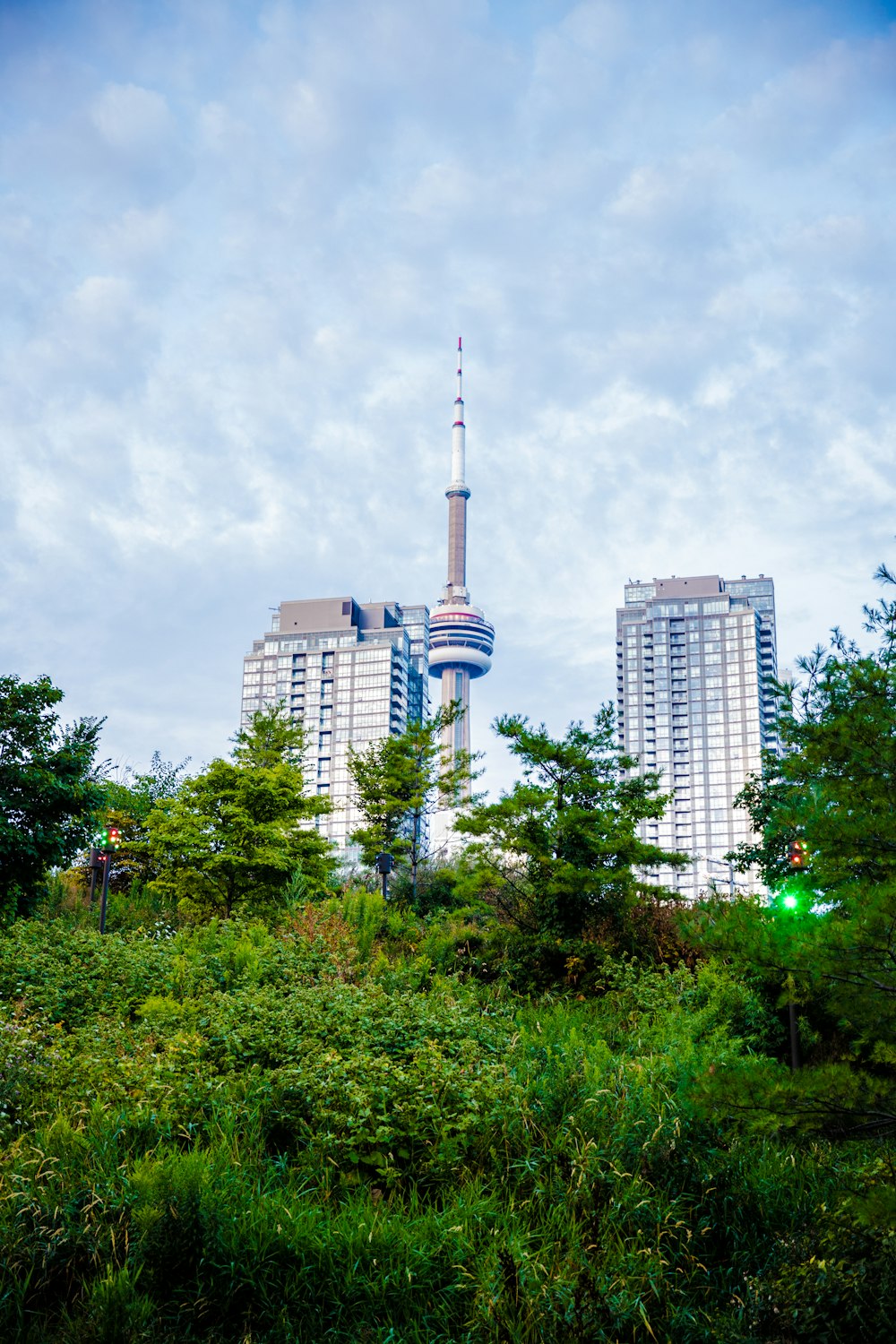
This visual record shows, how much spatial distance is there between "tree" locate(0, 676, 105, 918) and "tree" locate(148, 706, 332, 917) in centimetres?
736

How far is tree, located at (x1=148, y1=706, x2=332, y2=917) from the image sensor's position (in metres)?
24.0

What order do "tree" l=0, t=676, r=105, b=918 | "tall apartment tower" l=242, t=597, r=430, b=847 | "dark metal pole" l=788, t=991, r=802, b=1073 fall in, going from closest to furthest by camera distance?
"dark metal pole" l=788, t=991, r=802, b=1073, "tree" l=0, t=676, r=105, b=918, "tall apartment tower" l=242, t=597, r=430, b=847

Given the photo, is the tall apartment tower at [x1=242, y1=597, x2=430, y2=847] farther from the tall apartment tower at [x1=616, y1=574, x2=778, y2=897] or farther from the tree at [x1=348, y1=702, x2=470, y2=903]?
the tree at [x1=348, y1=702, x2=470, y2=903]

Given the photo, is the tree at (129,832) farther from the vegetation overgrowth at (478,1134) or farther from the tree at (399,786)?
the vegetation overgrowth at (478,1134)

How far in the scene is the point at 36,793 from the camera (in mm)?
15727

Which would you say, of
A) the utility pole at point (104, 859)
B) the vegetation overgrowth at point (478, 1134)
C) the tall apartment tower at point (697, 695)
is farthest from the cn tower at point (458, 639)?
the vegetation overgrowth at point (478, 1134)

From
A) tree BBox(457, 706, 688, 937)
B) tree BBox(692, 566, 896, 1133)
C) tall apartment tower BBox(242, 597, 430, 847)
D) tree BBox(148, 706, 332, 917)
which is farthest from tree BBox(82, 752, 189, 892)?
tall apartment tower BBox(242, 597, 430, 847)

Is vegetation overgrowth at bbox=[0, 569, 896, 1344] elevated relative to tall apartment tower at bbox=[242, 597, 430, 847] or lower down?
lower down

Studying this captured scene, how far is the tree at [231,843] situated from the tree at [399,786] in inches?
168

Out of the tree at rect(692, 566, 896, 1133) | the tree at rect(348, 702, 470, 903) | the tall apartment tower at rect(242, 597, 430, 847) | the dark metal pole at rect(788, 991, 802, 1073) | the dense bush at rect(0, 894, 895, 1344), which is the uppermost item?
the tall apartment tower at rect(242, 597, 430, 847)

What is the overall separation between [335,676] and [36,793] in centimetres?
15189

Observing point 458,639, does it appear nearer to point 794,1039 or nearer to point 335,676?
point 335,676

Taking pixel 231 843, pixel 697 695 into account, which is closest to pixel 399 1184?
pixel 231 843

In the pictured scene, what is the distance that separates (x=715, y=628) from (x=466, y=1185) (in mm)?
178153
